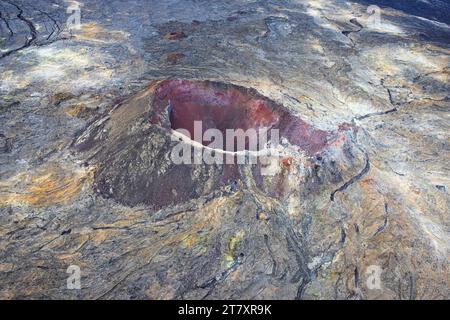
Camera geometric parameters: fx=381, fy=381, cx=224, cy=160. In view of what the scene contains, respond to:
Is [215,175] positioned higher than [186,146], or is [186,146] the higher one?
[186,146]

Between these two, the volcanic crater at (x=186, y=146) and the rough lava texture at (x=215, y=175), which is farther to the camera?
the volcanic crater at (x=186, y=146)

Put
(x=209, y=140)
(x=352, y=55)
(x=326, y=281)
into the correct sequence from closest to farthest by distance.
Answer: (x=326, y=281) → (x=209, y=140) → (x=352, y=55)

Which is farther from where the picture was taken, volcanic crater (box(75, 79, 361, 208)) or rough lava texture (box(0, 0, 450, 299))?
volcanic crater (box(75, 79, 361, 208))

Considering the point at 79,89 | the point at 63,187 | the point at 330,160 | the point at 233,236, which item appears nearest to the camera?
the point at 233,236

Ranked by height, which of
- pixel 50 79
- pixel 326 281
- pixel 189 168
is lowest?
pixel 326 281

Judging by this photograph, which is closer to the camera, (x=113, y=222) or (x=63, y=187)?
(x=113, y=222)

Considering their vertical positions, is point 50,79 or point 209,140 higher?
point 50,79

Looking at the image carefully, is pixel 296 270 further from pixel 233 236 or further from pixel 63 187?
pixel 63 187

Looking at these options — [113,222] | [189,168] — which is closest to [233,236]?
[189,168]
